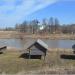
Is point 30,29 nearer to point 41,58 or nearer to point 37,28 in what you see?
point 37,28

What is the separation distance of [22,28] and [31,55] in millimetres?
117838

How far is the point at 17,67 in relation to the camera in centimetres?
3075

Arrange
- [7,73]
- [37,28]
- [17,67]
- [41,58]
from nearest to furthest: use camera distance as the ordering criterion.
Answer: [7,73]
[17,67]
[41,58]
[37,28]

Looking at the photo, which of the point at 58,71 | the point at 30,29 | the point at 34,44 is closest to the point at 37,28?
the point at 30,29

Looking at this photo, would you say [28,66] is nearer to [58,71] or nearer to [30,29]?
[58,71]

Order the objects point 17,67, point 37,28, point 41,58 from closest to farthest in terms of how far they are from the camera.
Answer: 1. point 17,67
2. point 41,58
3. point 37,28

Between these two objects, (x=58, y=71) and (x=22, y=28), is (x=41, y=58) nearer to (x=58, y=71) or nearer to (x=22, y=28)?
(x=58, y=71)

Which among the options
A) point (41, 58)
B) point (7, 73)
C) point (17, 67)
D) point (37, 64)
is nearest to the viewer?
point (7, 73)

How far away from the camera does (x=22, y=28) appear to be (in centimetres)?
15638

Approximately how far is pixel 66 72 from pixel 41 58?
36.4 ft

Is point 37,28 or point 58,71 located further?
point 37,28

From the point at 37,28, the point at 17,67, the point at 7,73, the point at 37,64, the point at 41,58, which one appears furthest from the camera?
the point at 37,28

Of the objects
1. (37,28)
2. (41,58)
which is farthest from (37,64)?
(37,28)

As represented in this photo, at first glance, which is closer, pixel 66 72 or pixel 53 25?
pixel 66 72
